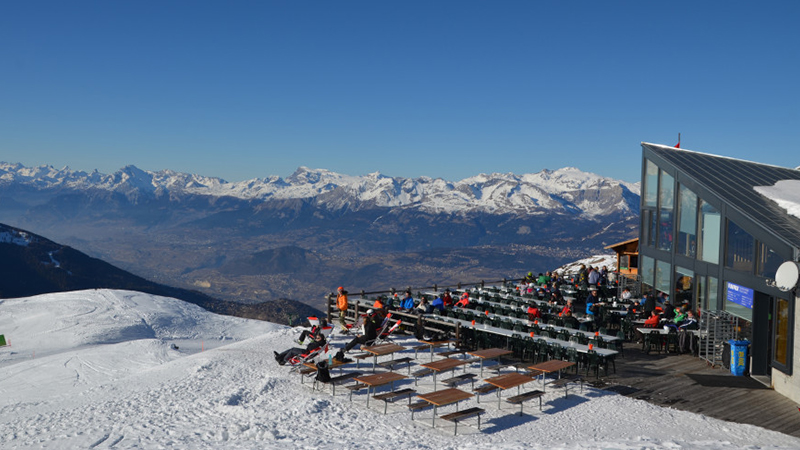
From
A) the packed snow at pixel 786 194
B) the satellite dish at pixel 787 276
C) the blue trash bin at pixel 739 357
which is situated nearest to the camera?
the satellite dish at pixel 787 276

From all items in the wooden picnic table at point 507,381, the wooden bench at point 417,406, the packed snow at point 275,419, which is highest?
the wooden picnic table at point 507,381

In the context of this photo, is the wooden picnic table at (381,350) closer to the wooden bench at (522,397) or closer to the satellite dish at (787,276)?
the wooden bench at (522,397)

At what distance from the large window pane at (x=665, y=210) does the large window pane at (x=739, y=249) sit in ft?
16.6

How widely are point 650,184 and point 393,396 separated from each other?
657 inches

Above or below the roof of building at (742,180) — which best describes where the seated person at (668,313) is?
below

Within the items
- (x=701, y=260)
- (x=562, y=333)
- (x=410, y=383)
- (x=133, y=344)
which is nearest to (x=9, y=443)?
(x=410, y=383)

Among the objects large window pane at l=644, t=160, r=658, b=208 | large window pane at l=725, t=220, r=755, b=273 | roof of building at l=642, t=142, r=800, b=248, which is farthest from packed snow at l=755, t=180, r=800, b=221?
large window pane at l=644, t=160, r=658, b=208

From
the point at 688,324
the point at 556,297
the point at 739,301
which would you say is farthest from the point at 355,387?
the point at 556,297

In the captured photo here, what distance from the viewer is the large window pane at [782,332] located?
44.1ft

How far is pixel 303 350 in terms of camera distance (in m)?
16.0

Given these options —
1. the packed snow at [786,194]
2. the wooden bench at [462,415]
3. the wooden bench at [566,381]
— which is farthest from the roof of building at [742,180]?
the wooden bench at [462,415]

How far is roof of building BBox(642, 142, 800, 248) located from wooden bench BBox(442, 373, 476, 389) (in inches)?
329

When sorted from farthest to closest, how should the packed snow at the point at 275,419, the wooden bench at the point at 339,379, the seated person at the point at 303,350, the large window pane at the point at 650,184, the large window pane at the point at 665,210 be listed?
the large window pane at the point at 650,184, the large window pane at the point at 665,210, the seated person at the point at 303,350, the wooden bench at the point at 339,379, the packed snow at the point at 275,419

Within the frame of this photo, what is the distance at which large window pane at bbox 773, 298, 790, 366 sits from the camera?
44.1 ft
